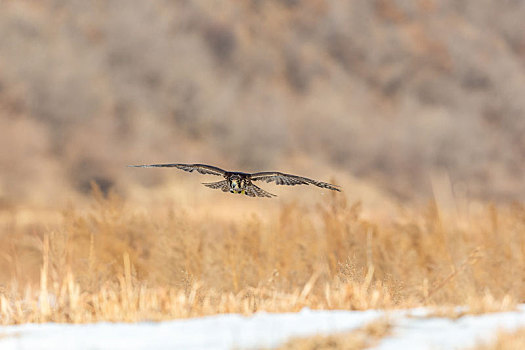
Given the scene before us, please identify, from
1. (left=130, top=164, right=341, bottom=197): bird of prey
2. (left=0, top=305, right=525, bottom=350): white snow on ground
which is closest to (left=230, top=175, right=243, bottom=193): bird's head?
(left=130, top=164, right=341, bottom=197): bird of prey

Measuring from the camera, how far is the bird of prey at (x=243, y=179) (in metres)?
12.4

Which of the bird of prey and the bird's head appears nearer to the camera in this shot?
the bird of prey

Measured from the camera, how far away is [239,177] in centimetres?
1327

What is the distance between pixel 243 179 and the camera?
1327 centimetres

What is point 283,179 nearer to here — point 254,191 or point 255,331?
point 254,191

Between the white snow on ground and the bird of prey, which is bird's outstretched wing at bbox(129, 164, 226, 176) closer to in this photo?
the bird of prey

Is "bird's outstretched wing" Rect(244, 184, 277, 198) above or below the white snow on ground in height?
above

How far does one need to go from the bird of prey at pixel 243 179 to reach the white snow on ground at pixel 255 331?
5.07 m

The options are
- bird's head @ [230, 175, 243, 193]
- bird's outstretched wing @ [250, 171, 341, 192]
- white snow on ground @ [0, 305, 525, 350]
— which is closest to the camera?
white snow on ground @ [0, 305, 525, 350]

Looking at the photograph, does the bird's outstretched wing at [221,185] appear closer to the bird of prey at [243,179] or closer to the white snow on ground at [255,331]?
the bird of prey at [243,179]

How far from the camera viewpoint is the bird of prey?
12.4m

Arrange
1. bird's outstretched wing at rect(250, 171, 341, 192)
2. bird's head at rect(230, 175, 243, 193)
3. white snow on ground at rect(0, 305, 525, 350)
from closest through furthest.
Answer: white snow on ground at rect(0, 305, 525, 350)
bird's outstretched wing at rect(250, 171, 341, 192)
bird's head at rect(230, 175, 243, 193)

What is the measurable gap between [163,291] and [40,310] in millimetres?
1898

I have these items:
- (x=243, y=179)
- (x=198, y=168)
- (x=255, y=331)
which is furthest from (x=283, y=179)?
(x=255, y=331)
